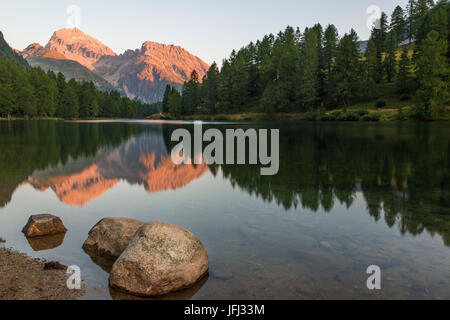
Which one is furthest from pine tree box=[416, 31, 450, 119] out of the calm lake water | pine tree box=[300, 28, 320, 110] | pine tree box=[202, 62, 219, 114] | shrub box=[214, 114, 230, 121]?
pine tree box=[202, 62, 219, 114]

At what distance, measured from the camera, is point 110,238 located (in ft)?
26.9

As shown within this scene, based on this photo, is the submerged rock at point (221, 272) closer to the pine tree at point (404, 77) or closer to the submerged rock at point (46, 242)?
the submerged rock at point (46, 242)

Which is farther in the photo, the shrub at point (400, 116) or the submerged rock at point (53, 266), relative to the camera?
the shrub at point (400, 116)

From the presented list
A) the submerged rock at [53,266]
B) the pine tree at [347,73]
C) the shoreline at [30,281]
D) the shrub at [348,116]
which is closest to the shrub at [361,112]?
the shrub at [348,116]

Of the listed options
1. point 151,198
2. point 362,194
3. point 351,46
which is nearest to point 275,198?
point 362,194

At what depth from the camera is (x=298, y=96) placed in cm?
10088

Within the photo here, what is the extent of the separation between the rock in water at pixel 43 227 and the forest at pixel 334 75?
75529mm

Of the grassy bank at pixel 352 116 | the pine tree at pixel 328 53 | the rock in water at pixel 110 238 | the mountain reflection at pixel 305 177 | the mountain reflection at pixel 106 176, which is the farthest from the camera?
the pine tree at pixel 328 53

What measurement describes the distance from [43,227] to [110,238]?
8.27ft

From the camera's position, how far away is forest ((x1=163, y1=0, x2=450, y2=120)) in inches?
2820

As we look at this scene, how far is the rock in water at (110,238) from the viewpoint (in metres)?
8.01

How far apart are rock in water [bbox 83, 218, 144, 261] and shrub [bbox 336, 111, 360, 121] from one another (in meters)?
78.4

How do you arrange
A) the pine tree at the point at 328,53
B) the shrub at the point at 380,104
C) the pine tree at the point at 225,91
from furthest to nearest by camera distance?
the pine tree at the point at 225,91 → the pine tree at the point at 328,53 → the shrub at the point at 380,104
